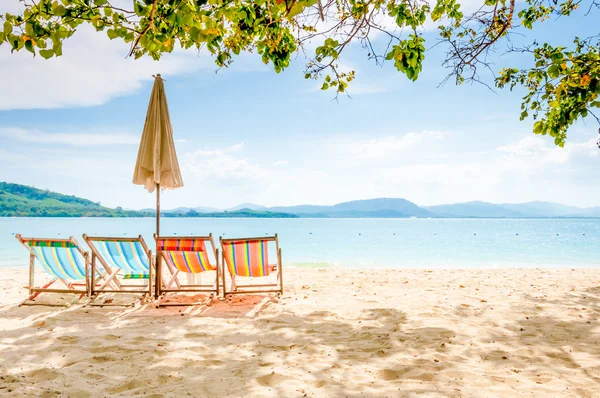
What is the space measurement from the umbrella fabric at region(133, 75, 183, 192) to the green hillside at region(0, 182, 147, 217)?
305 feet

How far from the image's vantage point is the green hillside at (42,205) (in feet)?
275

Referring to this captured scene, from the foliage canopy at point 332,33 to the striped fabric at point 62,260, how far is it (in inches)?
105

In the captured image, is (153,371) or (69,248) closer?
(153,371)

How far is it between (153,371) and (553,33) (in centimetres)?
682

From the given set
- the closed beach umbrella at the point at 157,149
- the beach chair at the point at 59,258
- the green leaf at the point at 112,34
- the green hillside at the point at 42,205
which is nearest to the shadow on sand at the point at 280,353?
the beach chair at the point at 59,258

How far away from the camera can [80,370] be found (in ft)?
9.11

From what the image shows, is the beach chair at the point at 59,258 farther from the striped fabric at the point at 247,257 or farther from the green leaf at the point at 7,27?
the green leaf at the point at 7,27

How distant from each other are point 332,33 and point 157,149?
2.69m

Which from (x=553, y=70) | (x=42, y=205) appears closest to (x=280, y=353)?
(x=553, y=70)

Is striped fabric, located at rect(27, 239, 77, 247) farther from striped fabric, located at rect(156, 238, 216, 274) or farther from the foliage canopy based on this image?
the foliage canopy

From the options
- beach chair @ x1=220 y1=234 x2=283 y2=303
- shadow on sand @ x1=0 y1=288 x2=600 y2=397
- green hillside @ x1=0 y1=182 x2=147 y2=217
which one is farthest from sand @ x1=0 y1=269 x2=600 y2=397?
green hillside @ x1=0 y1=182 x2=147 y2=217

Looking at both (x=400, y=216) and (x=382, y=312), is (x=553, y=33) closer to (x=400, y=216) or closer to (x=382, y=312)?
(x=382, y=312)

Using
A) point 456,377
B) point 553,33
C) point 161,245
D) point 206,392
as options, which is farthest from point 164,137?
point 553,33

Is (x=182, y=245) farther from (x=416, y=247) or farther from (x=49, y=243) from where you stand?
(x=416, y=247)
